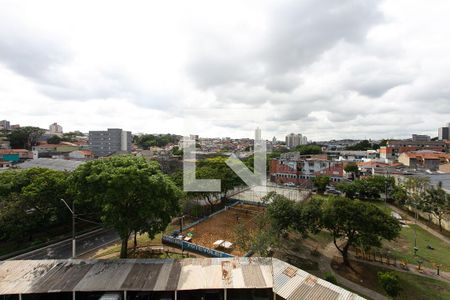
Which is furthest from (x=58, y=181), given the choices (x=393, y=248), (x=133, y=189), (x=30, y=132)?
(x=30, y=132)

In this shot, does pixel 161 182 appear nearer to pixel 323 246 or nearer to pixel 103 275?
pixel 103 275

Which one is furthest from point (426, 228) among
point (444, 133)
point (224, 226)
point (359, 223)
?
point (444, 133)

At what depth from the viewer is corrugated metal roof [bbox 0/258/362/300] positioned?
32.3 ft

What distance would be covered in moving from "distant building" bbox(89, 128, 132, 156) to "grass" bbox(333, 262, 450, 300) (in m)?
60.9

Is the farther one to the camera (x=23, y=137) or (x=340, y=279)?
(x=23, y=137)

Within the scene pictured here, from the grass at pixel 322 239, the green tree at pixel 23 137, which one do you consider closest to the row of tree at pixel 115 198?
the grass at pixel 322 239

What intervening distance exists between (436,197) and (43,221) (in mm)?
33057

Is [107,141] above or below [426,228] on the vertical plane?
above

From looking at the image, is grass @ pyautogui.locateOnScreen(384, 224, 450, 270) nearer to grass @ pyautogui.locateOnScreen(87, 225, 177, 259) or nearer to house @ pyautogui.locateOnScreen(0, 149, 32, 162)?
grass @ pyautogui.locateOnScreen(87, 225, 177, 259)

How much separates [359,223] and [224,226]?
36.1ft

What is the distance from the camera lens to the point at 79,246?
17.2 meters

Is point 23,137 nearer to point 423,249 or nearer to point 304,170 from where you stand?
point 304,170

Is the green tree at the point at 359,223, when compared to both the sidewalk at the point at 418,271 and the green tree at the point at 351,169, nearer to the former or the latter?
the sidewalk at the point at 418,271

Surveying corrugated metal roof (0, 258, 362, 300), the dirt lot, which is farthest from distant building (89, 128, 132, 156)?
corrugated metal roof (0, 258, 362, 300)
